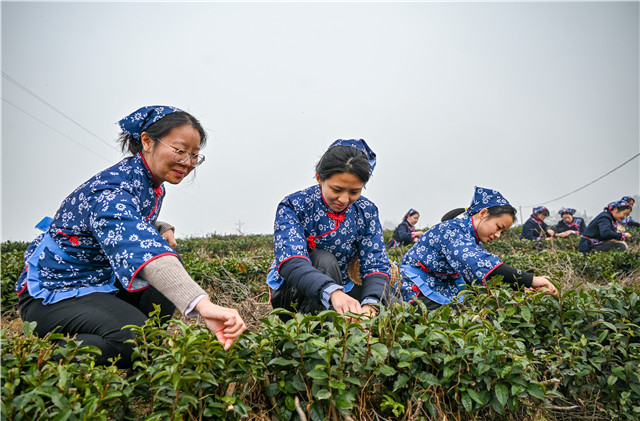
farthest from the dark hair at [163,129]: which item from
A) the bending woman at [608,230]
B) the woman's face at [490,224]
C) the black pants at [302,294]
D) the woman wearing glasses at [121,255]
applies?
the bending woman at [608,230]

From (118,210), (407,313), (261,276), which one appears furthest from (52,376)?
(261,276)

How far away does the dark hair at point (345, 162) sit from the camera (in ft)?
7.34

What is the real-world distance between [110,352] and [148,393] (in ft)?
1.60

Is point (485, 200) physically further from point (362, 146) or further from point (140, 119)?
point (140, 119)

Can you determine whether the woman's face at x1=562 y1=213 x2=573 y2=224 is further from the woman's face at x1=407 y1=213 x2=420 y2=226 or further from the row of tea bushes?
the row of tea bushes

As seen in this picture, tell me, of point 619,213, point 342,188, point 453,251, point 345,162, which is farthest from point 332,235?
point 619,213

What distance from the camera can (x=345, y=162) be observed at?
225 cm

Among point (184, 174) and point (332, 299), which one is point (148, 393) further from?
point (184, 174)

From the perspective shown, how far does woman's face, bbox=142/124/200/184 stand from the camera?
76.6 inches

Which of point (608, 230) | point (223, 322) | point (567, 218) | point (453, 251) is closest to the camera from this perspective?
point (223, 322)

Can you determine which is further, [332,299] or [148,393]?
[332,299]

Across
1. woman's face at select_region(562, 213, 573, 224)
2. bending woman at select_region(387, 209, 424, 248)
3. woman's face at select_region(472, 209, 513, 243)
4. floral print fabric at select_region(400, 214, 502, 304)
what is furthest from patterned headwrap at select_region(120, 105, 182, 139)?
woman's face at select_region(562, 213, 573, 224)

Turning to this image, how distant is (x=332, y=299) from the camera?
5.96 feet

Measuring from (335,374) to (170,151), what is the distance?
129cm
